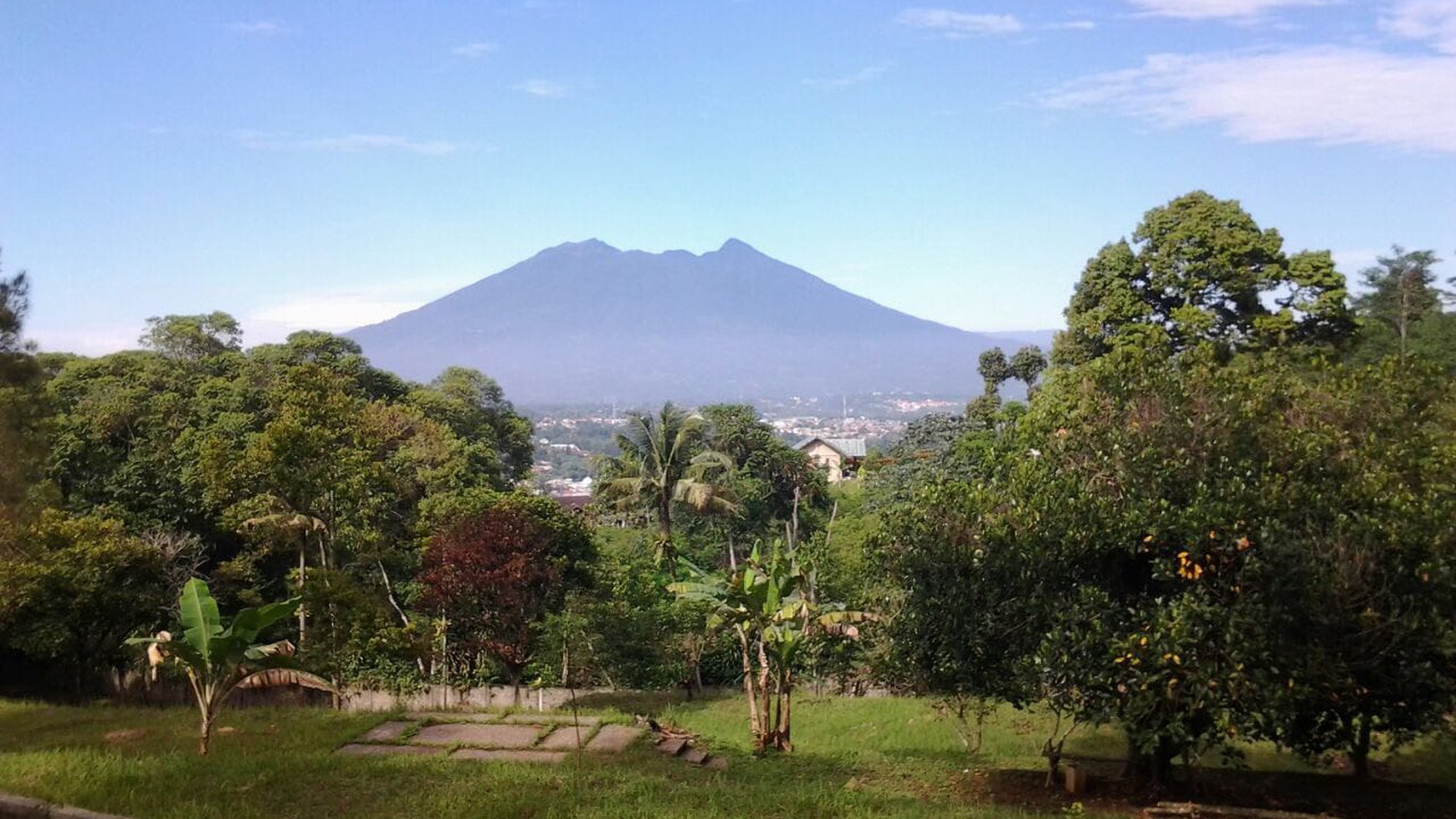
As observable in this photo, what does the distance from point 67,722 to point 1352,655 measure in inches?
489

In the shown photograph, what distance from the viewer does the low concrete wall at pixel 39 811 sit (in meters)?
5.89

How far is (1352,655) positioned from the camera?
277 inches

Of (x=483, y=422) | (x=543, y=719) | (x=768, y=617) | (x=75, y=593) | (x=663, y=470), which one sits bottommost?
(x=543, y=719)

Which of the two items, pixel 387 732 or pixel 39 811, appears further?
pixel 387 732

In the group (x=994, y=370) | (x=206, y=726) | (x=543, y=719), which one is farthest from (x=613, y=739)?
(x=994, y=370)

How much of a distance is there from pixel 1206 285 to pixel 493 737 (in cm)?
1834

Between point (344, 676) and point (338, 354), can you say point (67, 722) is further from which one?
point (338, 354)

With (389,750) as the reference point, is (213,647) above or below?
above

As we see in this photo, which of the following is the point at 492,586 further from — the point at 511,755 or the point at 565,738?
the point at 511,755

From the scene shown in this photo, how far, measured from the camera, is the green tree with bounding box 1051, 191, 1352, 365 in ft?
72.6

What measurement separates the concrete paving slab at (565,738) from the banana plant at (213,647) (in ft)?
8.45

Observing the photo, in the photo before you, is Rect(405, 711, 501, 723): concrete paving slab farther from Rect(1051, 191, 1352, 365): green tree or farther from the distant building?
the distant building

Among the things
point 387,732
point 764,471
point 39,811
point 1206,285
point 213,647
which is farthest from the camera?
point 764,471

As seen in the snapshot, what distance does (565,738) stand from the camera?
35.8ft
